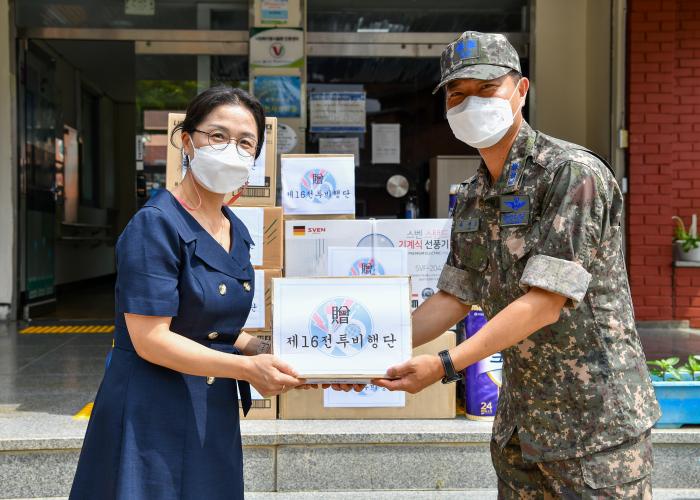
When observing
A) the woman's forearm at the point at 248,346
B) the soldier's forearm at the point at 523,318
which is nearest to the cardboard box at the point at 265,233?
the woman's forearm at the point at 248,346

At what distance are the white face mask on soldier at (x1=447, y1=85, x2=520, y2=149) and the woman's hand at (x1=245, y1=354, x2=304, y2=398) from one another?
801 mm

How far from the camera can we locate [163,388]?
1.71m

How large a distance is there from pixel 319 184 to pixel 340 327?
69.6 inches

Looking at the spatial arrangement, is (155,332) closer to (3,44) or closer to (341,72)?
(341,72)

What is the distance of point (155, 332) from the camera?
163cm

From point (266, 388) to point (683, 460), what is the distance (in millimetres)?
2386

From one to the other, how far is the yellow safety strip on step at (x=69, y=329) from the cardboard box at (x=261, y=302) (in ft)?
10.4

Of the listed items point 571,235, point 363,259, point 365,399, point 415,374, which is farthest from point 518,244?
point 365,399

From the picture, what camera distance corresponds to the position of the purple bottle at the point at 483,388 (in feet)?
11.3

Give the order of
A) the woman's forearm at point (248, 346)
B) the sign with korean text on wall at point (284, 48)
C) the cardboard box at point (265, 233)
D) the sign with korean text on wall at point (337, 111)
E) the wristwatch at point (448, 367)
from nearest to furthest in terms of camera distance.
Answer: the wristwatch at point (448, 367) → the woman's forearm at point (248, 346) → the cardboard box at point (265, 233) → the sign with korean text on wall at point (284, 48) → the sign with korean text on wall at point (337, 111)

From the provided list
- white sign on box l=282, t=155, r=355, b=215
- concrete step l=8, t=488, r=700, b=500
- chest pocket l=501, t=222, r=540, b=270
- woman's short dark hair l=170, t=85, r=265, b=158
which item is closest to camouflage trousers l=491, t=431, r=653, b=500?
chest pocket l=501, t=222, r=540, b=270

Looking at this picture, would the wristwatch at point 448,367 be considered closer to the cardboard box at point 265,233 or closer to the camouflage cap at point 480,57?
the camouflage cap at point 480,57

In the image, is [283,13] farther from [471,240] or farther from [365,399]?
[471,240]

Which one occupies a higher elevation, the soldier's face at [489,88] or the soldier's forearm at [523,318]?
the soldier's face at [489,88]
